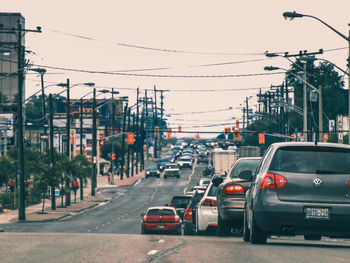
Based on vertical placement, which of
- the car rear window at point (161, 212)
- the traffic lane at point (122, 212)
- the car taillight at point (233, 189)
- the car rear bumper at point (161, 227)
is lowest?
the traffic lane at point (122, 212)

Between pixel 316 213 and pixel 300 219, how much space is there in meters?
0.28

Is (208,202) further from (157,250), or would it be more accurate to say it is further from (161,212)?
(161,212)

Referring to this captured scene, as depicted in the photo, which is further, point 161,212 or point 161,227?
point 161,212

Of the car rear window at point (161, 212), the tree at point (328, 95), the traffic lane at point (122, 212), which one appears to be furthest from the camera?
the tree at point (328, 95)

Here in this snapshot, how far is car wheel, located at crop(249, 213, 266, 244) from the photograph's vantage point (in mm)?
13305

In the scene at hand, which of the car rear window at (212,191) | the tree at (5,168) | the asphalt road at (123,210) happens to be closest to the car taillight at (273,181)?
the car rear window at (212,191)

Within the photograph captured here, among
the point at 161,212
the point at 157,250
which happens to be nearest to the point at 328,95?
the point at 161,212

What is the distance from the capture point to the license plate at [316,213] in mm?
12469

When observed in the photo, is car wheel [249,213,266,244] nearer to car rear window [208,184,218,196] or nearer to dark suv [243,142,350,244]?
dark suv [243,142,350,244]

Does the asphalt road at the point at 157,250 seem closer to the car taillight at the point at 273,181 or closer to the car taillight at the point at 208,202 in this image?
the car taillight at the point at 273,181

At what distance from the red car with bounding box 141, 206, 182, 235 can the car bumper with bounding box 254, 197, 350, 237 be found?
1853 centimetres

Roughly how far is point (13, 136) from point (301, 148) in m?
79.6

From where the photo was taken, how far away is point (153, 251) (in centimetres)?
1304

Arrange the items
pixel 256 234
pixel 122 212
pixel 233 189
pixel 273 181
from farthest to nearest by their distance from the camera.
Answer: pixel 122 212 → pixel 233 189 → pixel 256 234 → pixel 273 181
